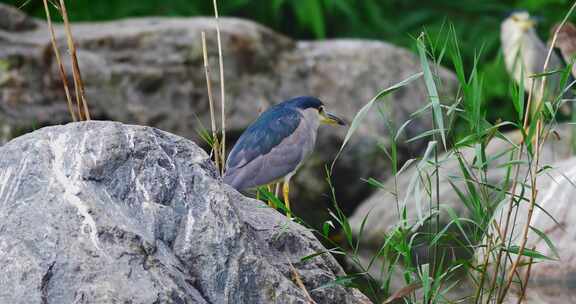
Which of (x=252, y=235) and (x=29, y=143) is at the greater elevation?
(x=29, y=143)

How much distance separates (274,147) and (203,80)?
2803 millimetres

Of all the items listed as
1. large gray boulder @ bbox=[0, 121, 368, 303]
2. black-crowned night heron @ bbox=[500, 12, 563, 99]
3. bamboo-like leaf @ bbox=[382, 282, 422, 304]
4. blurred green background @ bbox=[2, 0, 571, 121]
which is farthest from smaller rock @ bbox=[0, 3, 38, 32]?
bamboo-like leaf @ bbox=[382, 282, 422, 304]

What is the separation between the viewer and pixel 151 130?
313cm

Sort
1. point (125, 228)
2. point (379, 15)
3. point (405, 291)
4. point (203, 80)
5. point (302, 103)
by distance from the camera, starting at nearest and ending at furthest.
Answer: point (125, 228) < point (405, 291) < point (302, 103) < point (203, 80) < point (379, 15)

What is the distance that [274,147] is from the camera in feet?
16.7

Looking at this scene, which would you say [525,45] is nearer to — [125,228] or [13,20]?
[13,20]

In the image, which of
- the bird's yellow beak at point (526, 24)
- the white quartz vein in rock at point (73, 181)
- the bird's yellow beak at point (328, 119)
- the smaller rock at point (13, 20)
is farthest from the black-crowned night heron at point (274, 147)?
the bird's yellow beak at point (526, 24)

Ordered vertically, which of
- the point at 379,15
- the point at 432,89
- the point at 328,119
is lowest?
the point at 379,15

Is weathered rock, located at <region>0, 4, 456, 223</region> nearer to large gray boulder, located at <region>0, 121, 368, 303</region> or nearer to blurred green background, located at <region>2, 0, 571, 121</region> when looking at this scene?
blurred green background, located at <region>2, 0, 571, 121</region>

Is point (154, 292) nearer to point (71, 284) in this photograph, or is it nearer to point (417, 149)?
point (71, 284)

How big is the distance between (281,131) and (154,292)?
251 centimetres

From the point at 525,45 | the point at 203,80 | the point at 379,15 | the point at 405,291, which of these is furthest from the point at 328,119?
the point at 379,15

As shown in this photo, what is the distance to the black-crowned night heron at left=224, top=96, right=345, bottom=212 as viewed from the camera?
16.0 ft

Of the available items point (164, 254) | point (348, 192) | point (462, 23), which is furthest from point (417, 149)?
point (164, 254)
